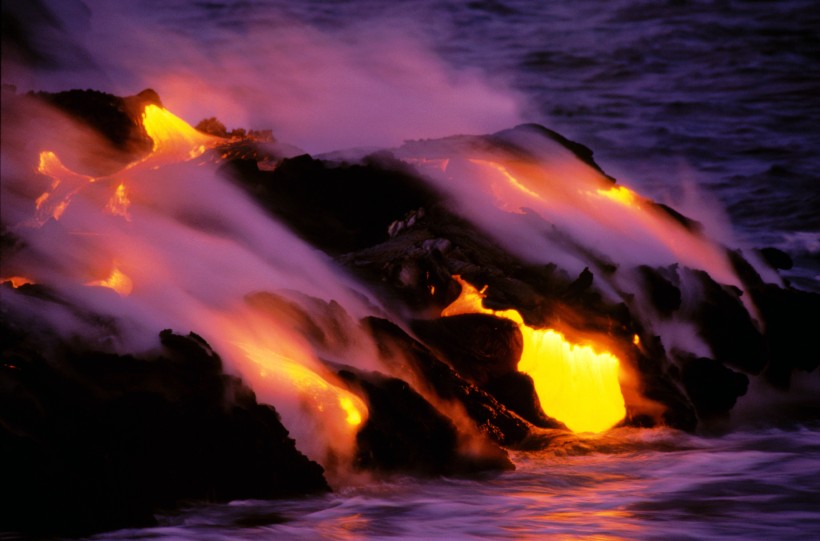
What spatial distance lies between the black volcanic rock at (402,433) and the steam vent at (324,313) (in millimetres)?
11

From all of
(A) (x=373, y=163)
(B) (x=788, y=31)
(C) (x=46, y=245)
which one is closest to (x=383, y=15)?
(B) (x=788, y=31)

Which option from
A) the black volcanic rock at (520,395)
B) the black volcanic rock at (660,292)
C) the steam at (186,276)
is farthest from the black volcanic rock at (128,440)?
the black volcanic rock at (660,292)

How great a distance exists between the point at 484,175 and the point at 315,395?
1.91 m

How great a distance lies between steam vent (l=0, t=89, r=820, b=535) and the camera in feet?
12.9

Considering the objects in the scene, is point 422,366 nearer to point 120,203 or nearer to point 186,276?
point 186,276

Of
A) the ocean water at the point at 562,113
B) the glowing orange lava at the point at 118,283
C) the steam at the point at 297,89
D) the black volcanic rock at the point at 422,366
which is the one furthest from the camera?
the steam at the point at 297,89

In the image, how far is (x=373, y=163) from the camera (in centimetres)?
591

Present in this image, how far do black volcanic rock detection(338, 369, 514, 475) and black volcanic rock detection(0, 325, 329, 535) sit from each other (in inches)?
11.2

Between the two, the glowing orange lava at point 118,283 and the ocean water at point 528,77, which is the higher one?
the ocean water at point 528,77

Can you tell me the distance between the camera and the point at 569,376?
5.32 meters

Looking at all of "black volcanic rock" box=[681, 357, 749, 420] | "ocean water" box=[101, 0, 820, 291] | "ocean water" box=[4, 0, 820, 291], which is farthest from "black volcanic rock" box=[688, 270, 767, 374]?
"ocean water" box=[101, 0, 820, 291]

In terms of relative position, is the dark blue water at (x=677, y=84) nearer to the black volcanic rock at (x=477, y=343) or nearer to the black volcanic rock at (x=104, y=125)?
the black volcanic rock at (x=477, y=343)

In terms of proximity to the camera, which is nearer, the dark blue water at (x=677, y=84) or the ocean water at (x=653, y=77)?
the ocean water at (x=653, y=77)

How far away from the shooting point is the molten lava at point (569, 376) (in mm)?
5224
